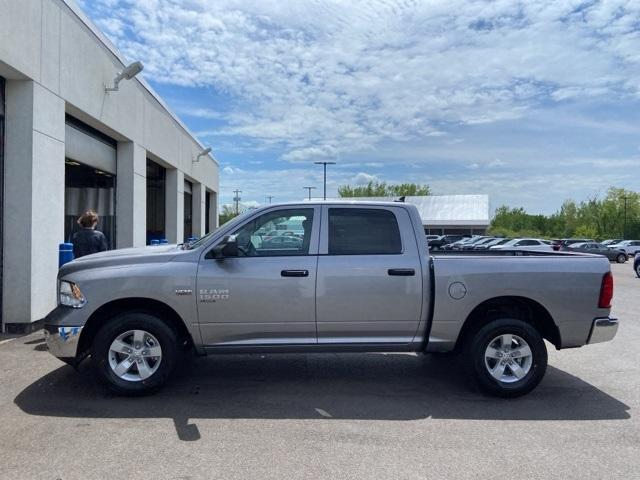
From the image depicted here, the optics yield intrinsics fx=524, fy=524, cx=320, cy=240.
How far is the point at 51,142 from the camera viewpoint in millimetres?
8586

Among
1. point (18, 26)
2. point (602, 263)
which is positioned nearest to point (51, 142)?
point (18, 26)

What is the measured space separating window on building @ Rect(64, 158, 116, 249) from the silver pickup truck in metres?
8.21

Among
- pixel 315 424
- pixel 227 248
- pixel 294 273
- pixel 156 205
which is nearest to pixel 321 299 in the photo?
pixel 294 273

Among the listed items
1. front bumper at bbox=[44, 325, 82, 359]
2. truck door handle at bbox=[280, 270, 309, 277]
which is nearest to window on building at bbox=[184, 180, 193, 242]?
front bumper at bbox=[44, 325, 82, 359]

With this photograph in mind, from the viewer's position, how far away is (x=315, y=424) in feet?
15.0

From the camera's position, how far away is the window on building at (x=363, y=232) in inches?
214

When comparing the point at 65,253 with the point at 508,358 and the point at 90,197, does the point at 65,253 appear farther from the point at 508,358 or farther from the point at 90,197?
the point at 508,358

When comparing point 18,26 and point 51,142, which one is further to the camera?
point 51,142

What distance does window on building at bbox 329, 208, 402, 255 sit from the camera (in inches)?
214

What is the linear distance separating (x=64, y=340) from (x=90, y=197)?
9808mm

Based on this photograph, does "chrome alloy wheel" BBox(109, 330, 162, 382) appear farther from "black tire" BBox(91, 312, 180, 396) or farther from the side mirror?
the side mirror

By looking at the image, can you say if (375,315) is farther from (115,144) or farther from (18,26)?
(115,144)

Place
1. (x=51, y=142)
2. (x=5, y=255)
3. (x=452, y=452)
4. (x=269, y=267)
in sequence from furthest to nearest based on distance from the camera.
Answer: (x=51, y=142)
(x=5, y=255)
(x=269, y=267)
(x=452, y=452)

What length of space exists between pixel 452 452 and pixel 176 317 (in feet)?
9.61
